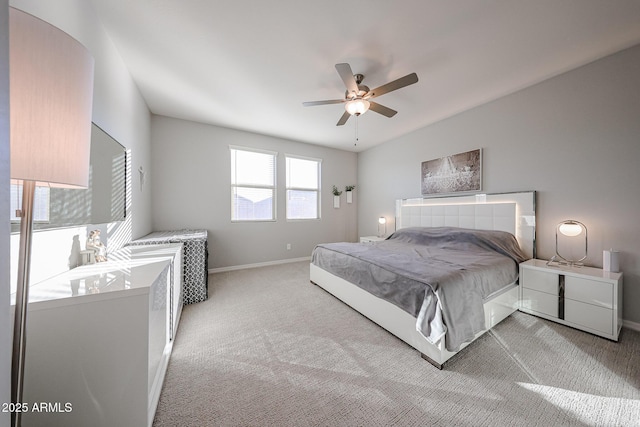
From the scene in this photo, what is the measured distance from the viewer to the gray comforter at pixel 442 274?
5.20 ft

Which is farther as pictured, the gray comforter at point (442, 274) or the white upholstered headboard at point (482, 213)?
the white upholstered headboard at point (482, 213)

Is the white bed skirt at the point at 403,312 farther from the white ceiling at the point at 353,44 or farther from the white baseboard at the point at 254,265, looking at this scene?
the white ceiling at the point at 353,44

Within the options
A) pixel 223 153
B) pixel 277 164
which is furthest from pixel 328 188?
pixel 223 153

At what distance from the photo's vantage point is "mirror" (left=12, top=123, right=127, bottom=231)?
1.19 meters

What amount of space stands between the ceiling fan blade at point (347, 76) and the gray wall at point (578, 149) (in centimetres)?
227

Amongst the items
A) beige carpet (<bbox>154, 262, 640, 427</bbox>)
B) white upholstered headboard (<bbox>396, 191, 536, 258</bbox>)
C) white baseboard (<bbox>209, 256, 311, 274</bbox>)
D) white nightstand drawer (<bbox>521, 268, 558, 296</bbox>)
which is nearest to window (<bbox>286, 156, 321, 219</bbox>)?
white baseboard (<bbox>209, 256, 311, 274</bbox>)

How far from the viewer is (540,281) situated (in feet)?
7.42

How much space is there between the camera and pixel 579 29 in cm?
182

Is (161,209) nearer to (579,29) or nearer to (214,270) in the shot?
(214,270)

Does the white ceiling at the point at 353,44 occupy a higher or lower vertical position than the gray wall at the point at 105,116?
higher

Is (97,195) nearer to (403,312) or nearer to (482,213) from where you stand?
(403,312)

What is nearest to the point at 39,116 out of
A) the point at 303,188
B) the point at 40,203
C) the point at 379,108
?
the point at 40,203

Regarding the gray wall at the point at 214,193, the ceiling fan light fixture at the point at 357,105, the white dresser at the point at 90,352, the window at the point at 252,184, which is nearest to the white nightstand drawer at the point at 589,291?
the ceiling fan light fixture at the point at 357,105

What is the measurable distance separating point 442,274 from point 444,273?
0.04 m
